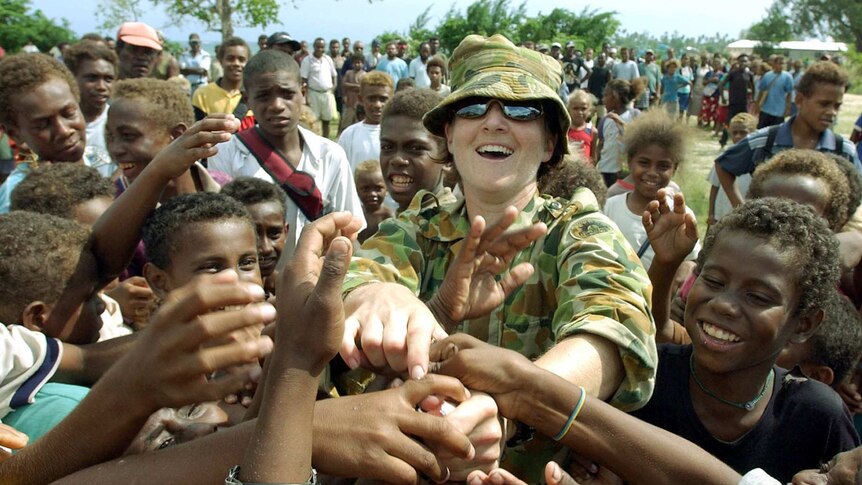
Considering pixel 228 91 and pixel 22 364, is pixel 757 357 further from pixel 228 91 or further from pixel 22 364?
pixel 228 91

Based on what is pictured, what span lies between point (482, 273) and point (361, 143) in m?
4.64

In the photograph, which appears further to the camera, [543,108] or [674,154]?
[674,154]

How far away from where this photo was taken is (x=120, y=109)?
12.9 ft

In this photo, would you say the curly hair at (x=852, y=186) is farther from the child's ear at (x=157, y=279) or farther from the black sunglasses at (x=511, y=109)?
the child's ear at (x=157, y=279)

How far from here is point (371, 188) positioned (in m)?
5.62

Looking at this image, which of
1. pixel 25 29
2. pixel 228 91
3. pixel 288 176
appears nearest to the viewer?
pixel 288 176

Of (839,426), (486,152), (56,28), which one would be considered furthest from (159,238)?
(56,28)

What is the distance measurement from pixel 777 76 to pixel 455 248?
15.0 meters

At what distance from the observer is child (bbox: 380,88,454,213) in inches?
183

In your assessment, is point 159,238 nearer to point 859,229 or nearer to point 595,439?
point 595,439

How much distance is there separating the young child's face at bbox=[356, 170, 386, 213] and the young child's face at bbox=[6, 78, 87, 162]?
2091 mm

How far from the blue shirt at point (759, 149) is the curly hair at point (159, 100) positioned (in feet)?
12.9

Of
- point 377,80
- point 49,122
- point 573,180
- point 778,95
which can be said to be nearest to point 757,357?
point 573,180

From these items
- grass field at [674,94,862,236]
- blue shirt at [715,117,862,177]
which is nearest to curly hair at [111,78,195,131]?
grass field at [674,94,862,236]
